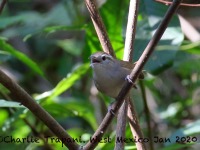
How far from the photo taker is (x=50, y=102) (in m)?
2.79

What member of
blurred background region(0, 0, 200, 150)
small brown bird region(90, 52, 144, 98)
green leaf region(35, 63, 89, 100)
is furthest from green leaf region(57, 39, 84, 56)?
small brown bird region(90, 52, 144, 98)

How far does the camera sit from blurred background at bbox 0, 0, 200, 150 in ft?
8.73

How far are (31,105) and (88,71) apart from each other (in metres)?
1.48

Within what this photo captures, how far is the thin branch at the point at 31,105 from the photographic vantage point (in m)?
1.56

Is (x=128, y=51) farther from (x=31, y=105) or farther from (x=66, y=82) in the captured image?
(x=66, y=82)

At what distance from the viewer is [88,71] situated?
10.1 feet

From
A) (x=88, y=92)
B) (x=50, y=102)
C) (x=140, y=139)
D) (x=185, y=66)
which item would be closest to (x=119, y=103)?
(x=140, y=139)

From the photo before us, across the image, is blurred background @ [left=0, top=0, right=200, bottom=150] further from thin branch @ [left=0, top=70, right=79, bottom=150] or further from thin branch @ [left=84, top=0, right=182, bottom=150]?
thin branch @ [left=84, top=0, right=182, bottom=150]

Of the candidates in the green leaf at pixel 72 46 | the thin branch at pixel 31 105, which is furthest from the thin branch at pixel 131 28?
the green leaf at pixel 72 46

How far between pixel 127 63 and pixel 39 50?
3050mm

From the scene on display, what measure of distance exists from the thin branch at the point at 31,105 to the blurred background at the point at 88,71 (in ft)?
0.83

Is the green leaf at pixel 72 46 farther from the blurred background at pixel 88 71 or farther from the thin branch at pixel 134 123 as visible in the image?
the thin branch at pixel 134 123

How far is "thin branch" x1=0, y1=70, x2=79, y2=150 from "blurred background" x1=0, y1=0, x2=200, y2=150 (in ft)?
0.83

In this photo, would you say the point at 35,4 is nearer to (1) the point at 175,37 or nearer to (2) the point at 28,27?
(2) the point at 28,27
